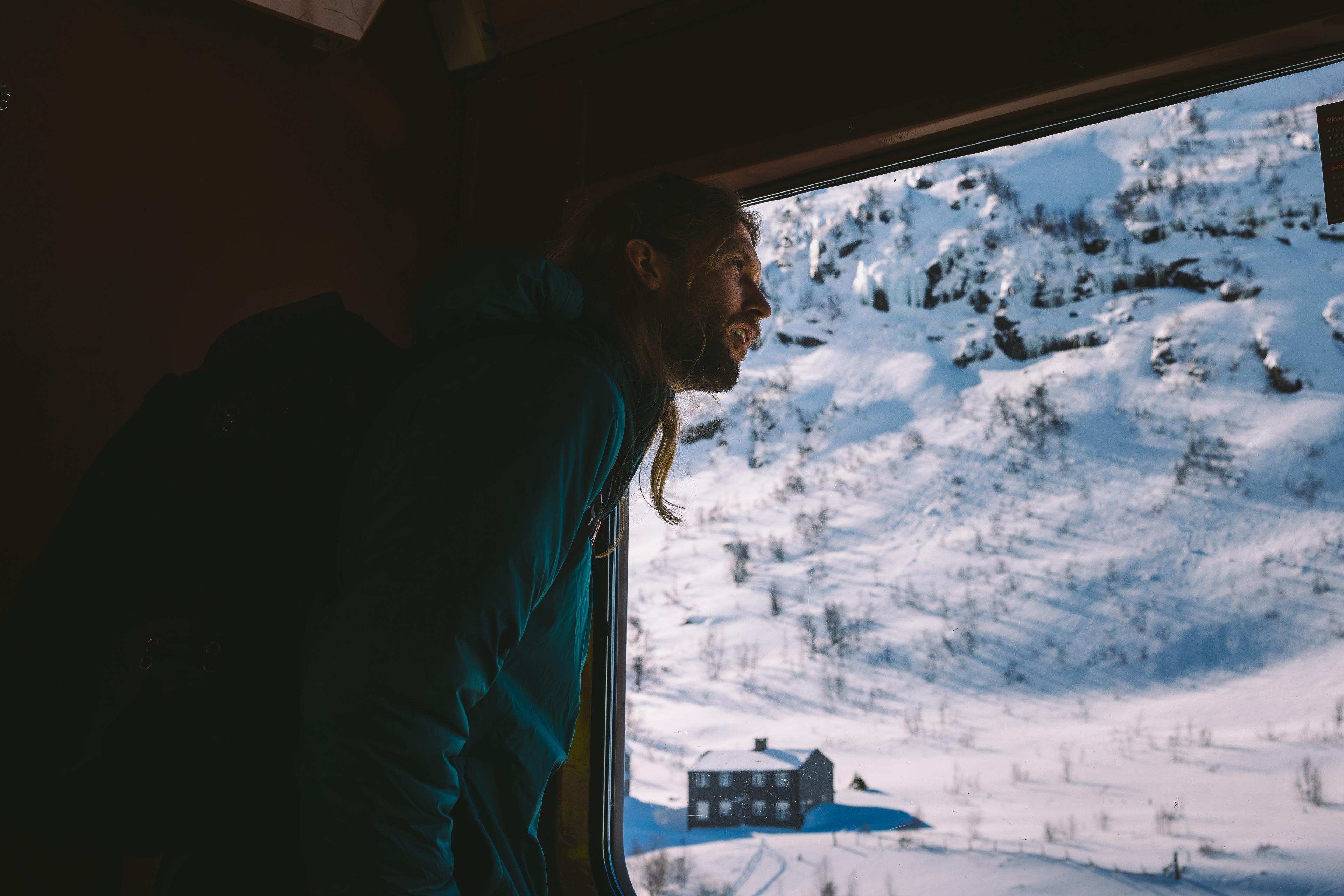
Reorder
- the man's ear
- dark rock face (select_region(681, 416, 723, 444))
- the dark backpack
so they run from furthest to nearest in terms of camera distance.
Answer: dark rock face (select_region(681, 416, 723, 444)) < the man's ear < the dark backpack

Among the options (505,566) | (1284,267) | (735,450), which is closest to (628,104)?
(735,450)

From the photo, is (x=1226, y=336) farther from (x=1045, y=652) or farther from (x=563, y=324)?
(x=563, y=324)

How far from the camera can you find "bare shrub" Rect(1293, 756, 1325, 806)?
152 cm

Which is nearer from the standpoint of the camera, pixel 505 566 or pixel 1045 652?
pixel 505 566

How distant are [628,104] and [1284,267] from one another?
140 cm

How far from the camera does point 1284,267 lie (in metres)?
1.79

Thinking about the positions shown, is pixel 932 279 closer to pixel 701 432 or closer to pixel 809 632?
pixel 701 432

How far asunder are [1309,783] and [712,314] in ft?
4.34

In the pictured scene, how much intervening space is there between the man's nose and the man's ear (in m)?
0.14

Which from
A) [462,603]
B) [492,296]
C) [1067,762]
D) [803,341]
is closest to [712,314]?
[492,296]

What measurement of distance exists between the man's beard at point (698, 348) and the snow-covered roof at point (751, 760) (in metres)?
1.02

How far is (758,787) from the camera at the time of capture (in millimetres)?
1937

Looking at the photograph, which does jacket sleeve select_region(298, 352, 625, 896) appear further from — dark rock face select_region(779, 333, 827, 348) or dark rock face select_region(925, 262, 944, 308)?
dark rock face select_region(925, 262, 944, 308)

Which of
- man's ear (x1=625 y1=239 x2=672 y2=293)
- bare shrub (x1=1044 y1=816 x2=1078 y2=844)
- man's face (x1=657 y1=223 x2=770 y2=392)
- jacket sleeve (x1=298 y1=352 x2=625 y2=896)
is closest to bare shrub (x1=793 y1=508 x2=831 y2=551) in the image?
bare shrub (x1=1044 y1=816 x2=1078 y2=844)
